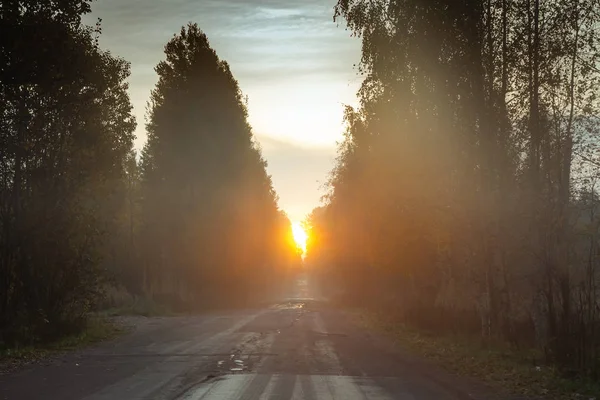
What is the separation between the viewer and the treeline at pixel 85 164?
18.0m

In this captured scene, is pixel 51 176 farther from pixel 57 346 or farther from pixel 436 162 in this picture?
pixel 436 162

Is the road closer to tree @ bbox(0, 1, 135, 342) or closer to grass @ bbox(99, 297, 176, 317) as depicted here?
tree @ bbox(0, 1, 135, 342)

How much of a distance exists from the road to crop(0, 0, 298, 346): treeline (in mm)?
3241

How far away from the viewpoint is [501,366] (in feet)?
48.2

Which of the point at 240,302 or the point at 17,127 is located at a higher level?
the point at 17,127

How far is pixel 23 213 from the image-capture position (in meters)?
20.8

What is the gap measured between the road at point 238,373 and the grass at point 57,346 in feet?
2.29

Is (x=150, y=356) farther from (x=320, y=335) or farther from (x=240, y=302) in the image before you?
(x=240, y=302)

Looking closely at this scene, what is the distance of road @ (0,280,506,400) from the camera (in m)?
10.9

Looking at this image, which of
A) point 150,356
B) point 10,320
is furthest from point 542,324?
point 10,320

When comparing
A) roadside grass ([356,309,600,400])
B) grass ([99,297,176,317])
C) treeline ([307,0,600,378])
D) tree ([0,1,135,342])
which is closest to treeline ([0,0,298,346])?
tree ([0,1,135,342])

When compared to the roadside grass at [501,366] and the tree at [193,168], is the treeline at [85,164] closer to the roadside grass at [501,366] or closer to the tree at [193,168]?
the tree at [193,168]

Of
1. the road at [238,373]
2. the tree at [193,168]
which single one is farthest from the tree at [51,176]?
the tree at [193,168]

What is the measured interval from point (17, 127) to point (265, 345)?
404 inches
